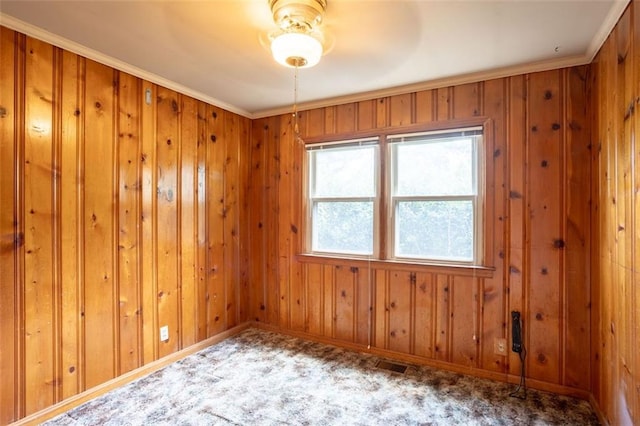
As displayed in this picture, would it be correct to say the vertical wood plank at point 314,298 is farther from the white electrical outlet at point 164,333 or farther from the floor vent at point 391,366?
the white electrical outlet at point 164,333

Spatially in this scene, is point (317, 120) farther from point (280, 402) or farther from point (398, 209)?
point (280, 402)

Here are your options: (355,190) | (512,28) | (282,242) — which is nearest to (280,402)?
(282,242)

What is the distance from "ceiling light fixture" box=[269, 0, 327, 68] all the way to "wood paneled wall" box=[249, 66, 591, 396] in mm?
1450

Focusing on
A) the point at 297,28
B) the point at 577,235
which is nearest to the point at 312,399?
the point at 577,235

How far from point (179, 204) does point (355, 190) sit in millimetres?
1710

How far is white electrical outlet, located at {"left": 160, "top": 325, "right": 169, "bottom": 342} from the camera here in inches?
115

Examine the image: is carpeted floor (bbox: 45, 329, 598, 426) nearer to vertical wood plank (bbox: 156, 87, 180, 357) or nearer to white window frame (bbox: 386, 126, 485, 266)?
vertical wood plank (bbox: 156, 87, 180, 357)

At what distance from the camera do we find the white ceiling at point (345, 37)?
1.85 meters

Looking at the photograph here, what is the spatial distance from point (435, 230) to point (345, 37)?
178cm

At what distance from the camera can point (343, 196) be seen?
11.3 ft

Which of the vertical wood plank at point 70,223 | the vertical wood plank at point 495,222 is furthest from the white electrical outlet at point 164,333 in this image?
the vertical wood plank at point 495,222

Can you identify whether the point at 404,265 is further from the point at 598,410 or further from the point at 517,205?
the point at 598,410

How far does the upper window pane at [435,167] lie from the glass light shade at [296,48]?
1.48m

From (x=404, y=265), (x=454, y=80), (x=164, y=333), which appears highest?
(x=454, y=80)
